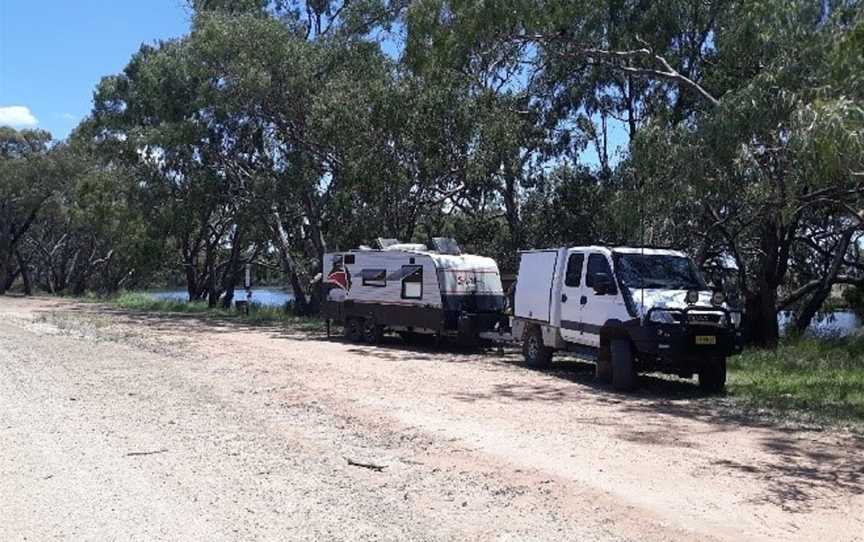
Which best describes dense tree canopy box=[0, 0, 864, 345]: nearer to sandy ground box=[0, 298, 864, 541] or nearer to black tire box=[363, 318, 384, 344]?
sandy ground box=[0, 298, 864, 541]

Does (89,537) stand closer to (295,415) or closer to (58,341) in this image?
(295,415)

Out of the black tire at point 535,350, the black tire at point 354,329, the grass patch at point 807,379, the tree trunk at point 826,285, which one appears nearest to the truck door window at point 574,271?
the black tire at point 535,350

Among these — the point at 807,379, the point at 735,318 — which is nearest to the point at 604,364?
the point at 735,318

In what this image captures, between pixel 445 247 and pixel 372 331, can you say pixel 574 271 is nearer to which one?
pixel 445 247

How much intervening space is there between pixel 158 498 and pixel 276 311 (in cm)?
2975

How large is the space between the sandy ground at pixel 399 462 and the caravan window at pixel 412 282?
227 inches

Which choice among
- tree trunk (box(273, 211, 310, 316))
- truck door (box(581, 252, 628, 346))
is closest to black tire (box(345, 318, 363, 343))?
truck door (box(581, 252, 628, 346))

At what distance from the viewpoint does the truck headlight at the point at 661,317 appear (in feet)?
41.2

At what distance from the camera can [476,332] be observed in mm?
19344

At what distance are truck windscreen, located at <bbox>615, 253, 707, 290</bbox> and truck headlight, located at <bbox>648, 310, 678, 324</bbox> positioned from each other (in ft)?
2.74

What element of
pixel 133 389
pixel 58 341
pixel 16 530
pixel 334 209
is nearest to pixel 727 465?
pixel 16 530

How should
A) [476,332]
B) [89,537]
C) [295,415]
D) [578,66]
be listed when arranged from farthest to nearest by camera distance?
[578,66] < [476,332] < [295,415] < [89,537]

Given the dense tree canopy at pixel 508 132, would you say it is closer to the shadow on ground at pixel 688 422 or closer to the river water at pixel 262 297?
the shadow on ground at pixel 688 422

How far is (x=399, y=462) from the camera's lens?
26.0 feet
